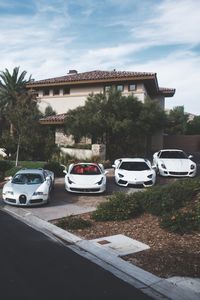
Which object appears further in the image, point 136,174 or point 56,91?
point 56,91

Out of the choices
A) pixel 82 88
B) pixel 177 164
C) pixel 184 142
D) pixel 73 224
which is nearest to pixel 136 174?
pixel 177 164

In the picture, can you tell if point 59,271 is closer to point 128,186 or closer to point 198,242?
point 198,242

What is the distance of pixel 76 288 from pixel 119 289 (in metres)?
0.64

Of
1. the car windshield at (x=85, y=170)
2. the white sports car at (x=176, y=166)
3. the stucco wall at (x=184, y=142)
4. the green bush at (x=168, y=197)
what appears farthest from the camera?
the stucco wall at (x=184, y=142)

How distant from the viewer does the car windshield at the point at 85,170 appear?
710 inches

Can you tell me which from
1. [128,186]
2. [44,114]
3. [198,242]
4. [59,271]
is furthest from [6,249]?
[44,114]

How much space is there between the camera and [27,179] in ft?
52.4

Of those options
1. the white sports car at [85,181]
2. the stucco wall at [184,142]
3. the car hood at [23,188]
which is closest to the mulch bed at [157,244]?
the car hood at [23,188]

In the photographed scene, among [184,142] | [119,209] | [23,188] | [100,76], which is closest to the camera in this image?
[119,209]

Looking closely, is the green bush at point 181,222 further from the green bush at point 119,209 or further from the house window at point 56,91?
the house window at point 56,91

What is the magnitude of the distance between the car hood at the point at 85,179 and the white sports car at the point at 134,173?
1.47 meters

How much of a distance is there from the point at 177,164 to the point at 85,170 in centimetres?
544

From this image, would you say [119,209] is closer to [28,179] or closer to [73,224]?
[73,224]

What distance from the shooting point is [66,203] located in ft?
50.8
